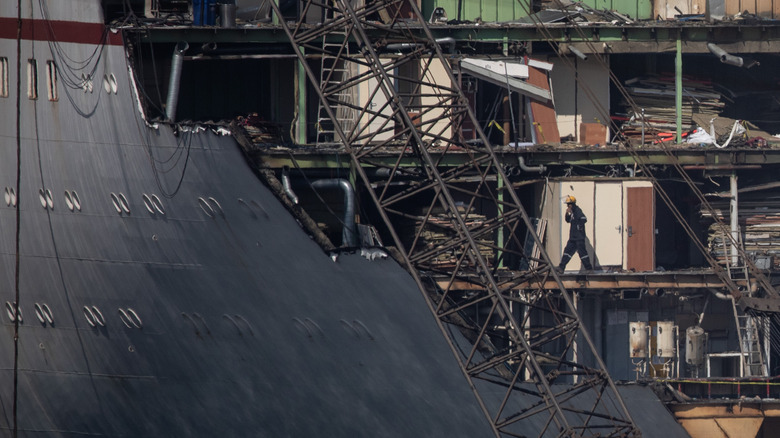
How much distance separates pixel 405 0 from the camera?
3306 centimetres

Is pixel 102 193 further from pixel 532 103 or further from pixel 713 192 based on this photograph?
pixel 713 192

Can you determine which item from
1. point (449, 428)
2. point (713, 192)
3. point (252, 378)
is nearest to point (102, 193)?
point (252, 378)

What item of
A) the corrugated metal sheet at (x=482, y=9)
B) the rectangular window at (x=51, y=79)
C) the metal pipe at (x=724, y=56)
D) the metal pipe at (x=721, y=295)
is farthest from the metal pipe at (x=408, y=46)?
the metal pipe at (x=721, y=295)

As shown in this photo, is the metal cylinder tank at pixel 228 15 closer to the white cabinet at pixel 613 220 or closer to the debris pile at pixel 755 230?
the white cabinet at pixel 613 220

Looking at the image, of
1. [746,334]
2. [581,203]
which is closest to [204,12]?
[581,203]

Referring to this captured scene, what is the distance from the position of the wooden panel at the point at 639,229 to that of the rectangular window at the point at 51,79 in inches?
544

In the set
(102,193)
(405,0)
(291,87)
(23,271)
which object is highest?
(405,0)

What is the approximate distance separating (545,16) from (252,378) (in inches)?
477

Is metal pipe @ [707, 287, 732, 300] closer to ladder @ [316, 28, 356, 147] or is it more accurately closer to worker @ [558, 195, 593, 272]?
worker @ [558, 195, 593, 272]

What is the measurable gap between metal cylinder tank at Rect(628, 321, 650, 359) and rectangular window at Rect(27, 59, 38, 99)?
15085 mm

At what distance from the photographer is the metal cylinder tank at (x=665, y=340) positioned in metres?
31.3

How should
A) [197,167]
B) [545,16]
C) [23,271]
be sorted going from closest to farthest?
[197,167] → [23,271] → [545,16]

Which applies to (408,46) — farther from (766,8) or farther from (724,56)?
(766,8)

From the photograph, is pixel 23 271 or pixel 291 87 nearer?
pixel 23 271
